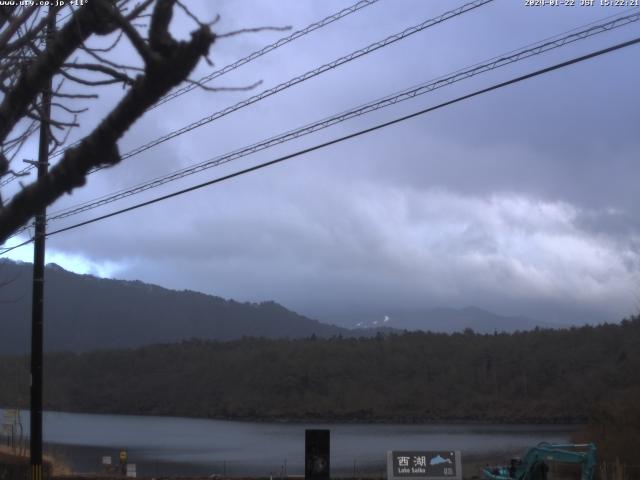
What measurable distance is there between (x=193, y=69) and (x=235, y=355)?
134m

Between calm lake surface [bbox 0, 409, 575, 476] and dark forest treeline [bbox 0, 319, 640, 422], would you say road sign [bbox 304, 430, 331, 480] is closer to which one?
calm lake surface [bbox 0, 409, 575, 476]

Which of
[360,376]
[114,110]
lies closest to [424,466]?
[114,110]

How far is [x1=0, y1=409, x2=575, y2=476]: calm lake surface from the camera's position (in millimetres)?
50312

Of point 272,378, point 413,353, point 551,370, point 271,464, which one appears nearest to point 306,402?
point 272,378

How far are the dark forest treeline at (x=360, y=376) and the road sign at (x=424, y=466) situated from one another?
→ 61860mm

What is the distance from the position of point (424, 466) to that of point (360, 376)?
98.1m

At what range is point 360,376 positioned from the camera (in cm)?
12100

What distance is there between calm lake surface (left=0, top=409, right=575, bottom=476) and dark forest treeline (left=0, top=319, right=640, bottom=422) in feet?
32.9

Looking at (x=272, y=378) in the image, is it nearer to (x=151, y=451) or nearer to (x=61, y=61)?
(x=151, y=451)

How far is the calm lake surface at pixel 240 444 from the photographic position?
165 feet

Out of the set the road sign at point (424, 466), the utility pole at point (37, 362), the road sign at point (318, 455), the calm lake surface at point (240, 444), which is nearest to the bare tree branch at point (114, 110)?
the road sign at point (318, 455)

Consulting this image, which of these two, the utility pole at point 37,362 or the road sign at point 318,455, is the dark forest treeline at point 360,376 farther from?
the road sign at point 318,455

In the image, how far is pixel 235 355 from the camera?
5413 inches

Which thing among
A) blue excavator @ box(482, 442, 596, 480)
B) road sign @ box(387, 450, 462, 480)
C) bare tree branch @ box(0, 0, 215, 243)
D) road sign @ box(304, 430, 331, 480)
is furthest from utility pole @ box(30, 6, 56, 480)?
bare tree branch @ box(0, 0, 215, 243)
